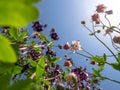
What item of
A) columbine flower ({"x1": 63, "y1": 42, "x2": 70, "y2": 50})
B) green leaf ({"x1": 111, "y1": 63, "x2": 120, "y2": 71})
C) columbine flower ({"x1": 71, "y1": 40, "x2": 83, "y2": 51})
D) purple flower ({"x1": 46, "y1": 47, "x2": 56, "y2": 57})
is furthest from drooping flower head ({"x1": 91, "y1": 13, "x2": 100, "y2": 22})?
green leaf ({"x1": 111, "y1": 63, "x2": 120, "y2": 71})

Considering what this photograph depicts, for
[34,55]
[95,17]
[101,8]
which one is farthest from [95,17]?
[34,55]

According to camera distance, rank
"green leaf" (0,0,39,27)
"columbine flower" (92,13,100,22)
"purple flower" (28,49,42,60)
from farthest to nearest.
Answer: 1. "columbine flower" (92,13,100,22)
2. "purple flower" (28,49,42,60)
3. "green leaf" (0,0,39,27)

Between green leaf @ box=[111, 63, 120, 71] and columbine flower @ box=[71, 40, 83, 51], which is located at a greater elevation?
columbine flower @ box=[71, 40, 83, 51]

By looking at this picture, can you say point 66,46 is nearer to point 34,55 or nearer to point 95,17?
point 95,17

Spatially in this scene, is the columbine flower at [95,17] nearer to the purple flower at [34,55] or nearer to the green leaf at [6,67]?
the purple flower at [34,55]

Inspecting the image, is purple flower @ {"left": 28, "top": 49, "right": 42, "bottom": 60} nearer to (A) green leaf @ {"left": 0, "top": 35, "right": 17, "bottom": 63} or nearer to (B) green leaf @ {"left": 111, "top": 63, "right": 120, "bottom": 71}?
(B) green leaf @ {"left": 111, "top": 63, "right": 120, "bottom": 71}

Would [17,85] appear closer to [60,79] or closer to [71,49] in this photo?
[60,79]

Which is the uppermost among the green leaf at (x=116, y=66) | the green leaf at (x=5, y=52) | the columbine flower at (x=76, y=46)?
the green leaf at (x=5, y=52)

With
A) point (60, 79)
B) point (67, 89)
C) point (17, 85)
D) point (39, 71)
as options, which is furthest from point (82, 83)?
point (17, 85)

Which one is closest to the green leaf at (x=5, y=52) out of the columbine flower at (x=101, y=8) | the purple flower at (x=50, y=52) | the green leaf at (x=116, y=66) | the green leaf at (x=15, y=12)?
the green leaf at (x=15, y=12)
